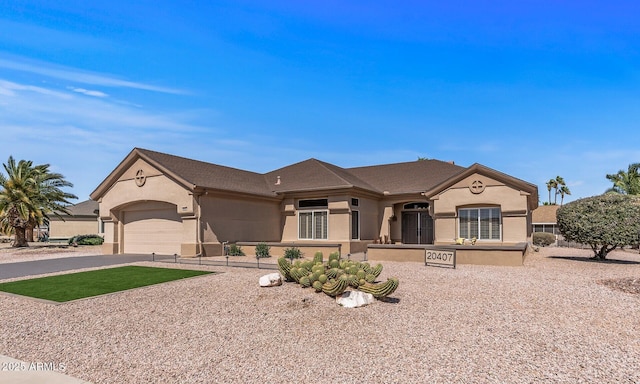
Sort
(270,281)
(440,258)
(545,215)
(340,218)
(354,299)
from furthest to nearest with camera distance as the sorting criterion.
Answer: (545,215) < (340,218) < (440,258) < (270,281) < (354,299)

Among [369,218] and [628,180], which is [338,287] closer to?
[369,218]

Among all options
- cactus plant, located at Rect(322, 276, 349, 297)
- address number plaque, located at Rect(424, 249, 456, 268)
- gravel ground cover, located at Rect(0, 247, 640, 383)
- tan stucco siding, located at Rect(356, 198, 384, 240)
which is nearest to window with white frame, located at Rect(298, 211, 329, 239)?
tan stucco siding, located at Rect(356, 198, 384, 240)

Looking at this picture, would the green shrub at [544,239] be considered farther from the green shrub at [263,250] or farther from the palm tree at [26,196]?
the palm tree at [26,196]

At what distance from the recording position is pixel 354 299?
9.42m

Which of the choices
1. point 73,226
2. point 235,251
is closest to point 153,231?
point 235,251

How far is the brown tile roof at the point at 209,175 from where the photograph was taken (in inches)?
896

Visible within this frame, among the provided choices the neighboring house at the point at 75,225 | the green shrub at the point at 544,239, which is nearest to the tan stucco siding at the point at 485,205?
the green shrub at the point at 544,239

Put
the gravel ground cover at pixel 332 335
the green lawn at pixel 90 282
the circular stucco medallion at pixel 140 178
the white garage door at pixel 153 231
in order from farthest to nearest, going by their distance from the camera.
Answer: the circular stucco medallion at pixel 140 178 → the white garage door at pixel 153 231 → the green lawn at pixel 90 282 → the gravel ground cover at pixel 332 335

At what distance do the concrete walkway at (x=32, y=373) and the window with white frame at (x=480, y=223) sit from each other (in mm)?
19913

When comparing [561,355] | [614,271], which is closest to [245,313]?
[561,355]

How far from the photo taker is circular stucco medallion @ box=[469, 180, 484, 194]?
2214cm

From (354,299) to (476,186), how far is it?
15.0 m

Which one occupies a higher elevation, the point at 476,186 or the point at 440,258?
the point at 476,186

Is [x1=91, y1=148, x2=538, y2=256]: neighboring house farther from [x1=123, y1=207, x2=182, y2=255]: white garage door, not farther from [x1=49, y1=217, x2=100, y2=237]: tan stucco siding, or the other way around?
[x1=49, y1=217, x2=100, y2=237]: tan stucco siding
